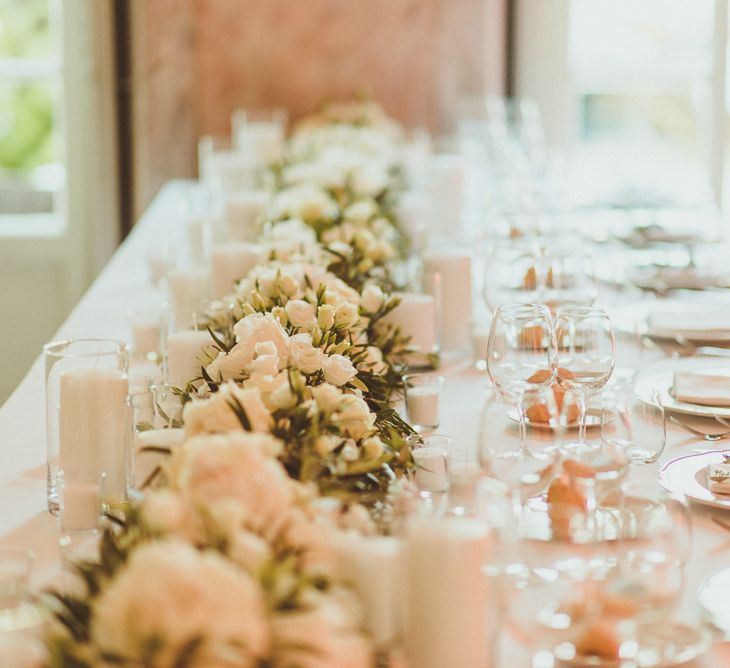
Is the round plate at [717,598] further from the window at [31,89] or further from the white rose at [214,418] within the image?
the window at [31,89]

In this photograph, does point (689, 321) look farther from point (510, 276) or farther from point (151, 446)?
point (151, 446)

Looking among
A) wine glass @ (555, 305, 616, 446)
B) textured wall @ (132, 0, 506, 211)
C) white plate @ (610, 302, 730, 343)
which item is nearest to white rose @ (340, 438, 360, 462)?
wine glass @ (555, 305, 616, 446)

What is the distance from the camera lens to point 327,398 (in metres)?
1.32

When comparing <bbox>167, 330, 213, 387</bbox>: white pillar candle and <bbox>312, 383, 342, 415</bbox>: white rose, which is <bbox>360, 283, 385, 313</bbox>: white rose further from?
<bbox>312, 383, 342, 415</bbox>: white rose

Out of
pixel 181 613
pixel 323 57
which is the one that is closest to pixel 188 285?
pixel 181 613

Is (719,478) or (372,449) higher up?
(372,449)

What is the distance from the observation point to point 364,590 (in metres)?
1.00

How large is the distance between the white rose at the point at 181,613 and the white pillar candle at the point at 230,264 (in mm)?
1635

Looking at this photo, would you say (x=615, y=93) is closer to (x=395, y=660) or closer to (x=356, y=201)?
(x=356, y=201)

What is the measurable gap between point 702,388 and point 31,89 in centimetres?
412

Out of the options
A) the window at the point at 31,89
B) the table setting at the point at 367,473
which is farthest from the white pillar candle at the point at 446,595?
the window at the point at 31,89

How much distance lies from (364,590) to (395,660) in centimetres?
10

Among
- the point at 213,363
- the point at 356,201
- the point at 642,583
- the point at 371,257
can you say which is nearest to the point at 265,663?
the point at 642,583

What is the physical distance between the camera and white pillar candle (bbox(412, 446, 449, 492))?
58.7 inches
